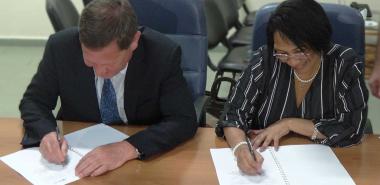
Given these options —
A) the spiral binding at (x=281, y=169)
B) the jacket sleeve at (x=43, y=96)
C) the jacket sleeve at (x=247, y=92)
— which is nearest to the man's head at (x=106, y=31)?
the jacket sleeve at (x=43, y=96)

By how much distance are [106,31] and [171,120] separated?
16.1 inches

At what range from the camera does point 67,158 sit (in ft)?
4.35

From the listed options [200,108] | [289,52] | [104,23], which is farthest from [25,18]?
[289,52]

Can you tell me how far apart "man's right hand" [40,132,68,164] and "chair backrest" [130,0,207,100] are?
2.00ft

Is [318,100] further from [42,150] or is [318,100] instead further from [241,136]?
[42,150]

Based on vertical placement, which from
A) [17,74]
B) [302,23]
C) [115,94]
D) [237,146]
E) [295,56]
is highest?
[302,23]

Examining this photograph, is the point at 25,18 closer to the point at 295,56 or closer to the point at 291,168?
the point at 295,56

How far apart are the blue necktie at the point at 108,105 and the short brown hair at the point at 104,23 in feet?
1.06

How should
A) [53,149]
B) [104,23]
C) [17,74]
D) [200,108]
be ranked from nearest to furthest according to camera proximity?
[104,23] < [53,149] < [200,108] < [17,74]

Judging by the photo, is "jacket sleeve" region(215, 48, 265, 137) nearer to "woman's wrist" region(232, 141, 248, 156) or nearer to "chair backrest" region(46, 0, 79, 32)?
"woman's wrist" region(232, 141, 248, 156)

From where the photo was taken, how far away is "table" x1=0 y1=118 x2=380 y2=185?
1.24 metres

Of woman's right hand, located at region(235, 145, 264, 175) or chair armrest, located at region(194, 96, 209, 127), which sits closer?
woman's right hand, located at region(235, 145, 264, 175)

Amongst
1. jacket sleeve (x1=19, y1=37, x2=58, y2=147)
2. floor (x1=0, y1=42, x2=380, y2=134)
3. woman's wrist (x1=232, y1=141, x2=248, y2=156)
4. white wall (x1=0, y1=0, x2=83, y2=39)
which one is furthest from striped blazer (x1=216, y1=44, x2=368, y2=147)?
white wall (x1=0, y1=0, x2=83, y2=39)

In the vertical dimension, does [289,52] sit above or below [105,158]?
above
